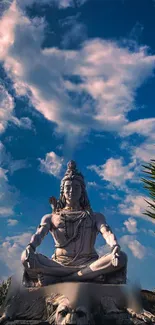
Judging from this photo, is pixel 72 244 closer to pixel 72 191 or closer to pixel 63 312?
pixel 72 191

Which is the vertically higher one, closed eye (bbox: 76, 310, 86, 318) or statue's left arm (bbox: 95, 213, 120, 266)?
statue's left arm (bbox: 95, 213, 120, 266)

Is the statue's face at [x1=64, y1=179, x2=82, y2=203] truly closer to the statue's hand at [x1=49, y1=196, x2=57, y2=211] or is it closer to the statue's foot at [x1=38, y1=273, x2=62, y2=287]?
the statue's hand at [x1=49, y1=196, x2=57, y2=211]

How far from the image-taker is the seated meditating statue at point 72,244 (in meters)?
7.20

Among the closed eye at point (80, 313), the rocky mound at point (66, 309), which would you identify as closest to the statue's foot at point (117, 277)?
the rocky mound at point (66, 309)

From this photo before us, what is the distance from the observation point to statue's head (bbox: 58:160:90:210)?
29.1 feet

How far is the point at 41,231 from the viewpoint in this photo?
27.1ft

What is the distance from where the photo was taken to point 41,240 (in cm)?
814

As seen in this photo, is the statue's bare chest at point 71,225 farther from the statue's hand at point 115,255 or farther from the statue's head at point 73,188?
the statue's hand at point 115,255

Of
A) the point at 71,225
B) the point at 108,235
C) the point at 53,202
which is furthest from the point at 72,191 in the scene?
the point at 108,235

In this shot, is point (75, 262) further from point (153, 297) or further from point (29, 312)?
point (153, 297)

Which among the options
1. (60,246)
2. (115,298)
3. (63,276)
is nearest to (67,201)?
(60,246)

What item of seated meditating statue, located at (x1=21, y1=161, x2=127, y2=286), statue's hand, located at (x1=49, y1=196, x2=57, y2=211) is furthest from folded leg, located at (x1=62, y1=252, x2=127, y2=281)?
statue's hand, located at (x1=49, y1=196, x2=57, y2=211)

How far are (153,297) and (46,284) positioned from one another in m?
3.50

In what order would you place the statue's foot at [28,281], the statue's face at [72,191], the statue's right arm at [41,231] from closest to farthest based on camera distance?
the statue's foot at [28,281] → the statue's right arm at [41,231] → the statue's face at [72,191]
